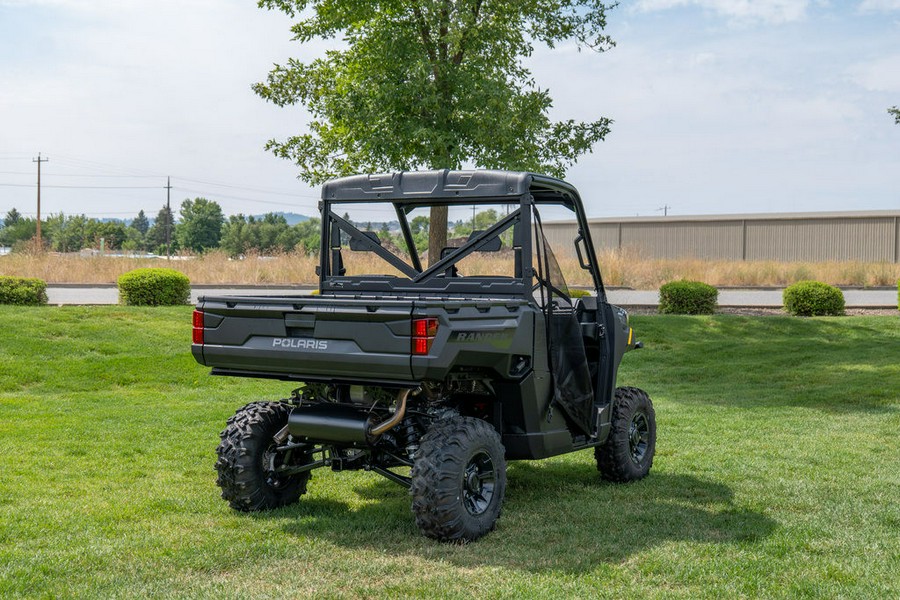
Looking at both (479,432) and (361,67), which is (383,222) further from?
(361,67)

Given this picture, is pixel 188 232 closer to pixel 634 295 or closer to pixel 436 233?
pixel 634 295

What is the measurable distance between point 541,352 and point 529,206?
0.91m

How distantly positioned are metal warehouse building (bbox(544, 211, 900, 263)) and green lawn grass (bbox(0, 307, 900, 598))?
2725 cm

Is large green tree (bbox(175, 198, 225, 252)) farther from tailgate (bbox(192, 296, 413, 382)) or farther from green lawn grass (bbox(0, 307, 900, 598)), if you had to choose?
tailgate (bbox(192, 296, 413, 382))

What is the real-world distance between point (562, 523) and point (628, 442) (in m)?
1.42

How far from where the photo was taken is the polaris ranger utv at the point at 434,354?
5461 mm

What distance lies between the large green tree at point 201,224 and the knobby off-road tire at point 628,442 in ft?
224

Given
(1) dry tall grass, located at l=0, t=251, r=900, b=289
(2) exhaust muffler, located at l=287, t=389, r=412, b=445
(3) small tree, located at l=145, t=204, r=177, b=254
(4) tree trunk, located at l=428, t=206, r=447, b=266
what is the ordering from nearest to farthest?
(2) exhaust muffler, located at l=287, t=389, r=412, b=445
(4) tree trunk, located at l=428, t=206, r=447, b=266
(1) dry tall grass, located at l=0, t=251, r=900, b=289
(3) small tree, located at l=145, t=204, r=177, b=254

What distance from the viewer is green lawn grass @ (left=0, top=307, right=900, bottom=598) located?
4.85 metres

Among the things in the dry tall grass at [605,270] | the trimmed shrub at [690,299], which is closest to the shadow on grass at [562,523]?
the trimmed shrub at [690,299]

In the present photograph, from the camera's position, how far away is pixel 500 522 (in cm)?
609

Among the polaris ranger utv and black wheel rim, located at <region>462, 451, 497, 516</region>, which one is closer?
the polaris ranger utv

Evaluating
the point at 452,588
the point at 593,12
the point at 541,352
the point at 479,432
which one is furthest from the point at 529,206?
the point at 593,12

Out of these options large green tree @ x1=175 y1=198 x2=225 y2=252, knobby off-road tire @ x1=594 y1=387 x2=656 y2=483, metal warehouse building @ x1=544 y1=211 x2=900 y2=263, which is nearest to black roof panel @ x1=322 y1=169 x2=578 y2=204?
knobby off-road tire @ x1=594 y1=387 x2=656 y2=483
